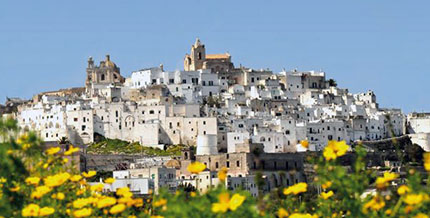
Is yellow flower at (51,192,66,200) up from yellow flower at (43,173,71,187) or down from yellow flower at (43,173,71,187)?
down

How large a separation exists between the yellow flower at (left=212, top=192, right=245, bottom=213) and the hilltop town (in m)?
48.0

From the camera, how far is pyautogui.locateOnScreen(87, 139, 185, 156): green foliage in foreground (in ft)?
238

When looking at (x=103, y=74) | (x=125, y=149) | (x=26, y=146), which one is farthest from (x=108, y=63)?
(x=26, y=146)

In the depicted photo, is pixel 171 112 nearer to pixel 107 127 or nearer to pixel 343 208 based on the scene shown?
pixel 107 127

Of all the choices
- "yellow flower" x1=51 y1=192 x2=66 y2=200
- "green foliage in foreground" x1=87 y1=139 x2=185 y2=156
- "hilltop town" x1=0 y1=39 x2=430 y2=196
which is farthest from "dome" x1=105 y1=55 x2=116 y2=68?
"yellow flower" x1=51 y1=192 x2=66 y2=200

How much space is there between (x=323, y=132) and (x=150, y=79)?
16.2m

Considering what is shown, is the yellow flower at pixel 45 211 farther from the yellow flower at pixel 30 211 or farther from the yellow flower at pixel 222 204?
the yellow flower at pixel 222 204

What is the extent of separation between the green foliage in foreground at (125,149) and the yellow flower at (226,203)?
202 ft

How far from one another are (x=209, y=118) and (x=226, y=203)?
64315mm

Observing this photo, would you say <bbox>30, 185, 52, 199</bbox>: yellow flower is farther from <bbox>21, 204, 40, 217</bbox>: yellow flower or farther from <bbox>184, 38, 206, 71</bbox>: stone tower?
<bbox>184, 38, 206, 71</bbox>: stone tower

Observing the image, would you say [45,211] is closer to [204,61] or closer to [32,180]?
[32,180]

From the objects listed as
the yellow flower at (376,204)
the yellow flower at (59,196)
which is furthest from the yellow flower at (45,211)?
the yellow flower at (376,204)

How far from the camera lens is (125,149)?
74000 millimetres

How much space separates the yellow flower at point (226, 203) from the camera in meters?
10.0
